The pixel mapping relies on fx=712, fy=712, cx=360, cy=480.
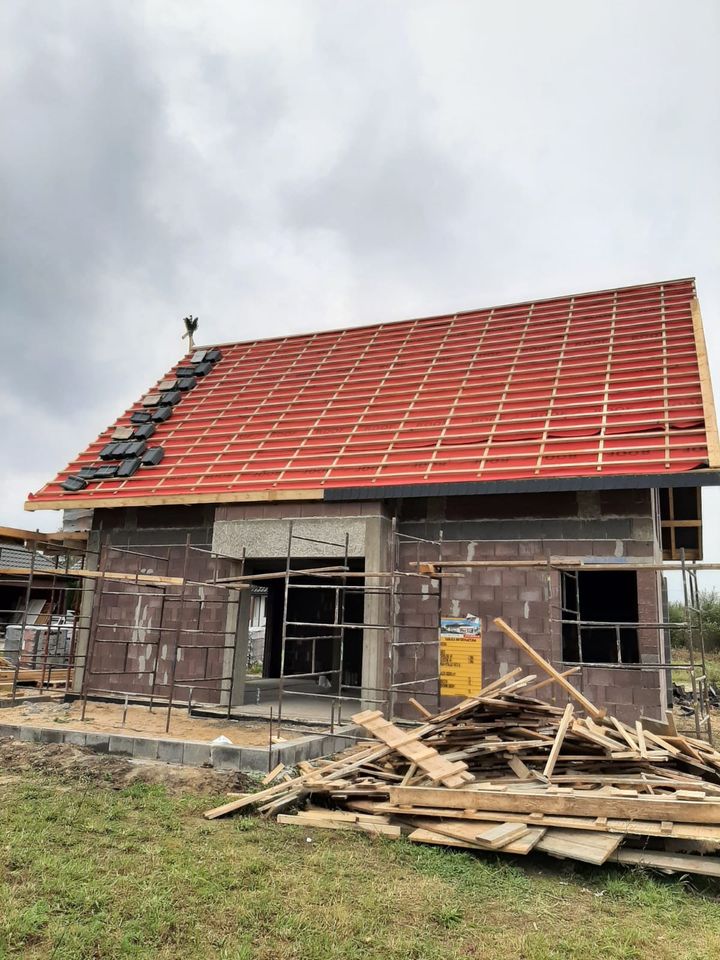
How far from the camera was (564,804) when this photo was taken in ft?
19.8

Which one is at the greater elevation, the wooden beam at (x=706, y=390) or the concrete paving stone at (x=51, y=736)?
the wooden beam at (x=706, y=390)

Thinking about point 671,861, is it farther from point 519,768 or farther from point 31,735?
point 31,735

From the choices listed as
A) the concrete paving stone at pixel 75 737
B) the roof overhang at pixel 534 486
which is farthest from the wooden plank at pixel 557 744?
the concrete paving stone at pixel 75 737

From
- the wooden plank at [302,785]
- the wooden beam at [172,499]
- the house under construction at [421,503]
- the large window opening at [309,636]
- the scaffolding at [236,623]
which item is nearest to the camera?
the wooden plank at [302,785]

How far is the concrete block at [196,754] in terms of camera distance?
829 cm

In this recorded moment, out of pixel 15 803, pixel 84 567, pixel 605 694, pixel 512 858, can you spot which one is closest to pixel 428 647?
pixel 605 694

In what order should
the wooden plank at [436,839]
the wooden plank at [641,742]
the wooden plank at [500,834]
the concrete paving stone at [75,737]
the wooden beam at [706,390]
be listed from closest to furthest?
the wooden plank at [500,834] → the wooden plank at [436,839] → the wooden plank at [641,742] → the concrete paving stone at [75,737] → the wooden beam at [706,390]

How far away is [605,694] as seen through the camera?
9602 mm

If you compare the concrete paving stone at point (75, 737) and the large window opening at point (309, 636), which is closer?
the concrete paving stone at point (75, 737)

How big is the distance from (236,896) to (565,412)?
8.95 meters

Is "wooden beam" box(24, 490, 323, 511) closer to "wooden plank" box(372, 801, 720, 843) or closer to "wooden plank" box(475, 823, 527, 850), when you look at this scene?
"wooden plank" box(372, 801, 720, 843)

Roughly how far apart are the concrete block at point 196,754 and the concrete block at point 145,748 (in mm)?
434

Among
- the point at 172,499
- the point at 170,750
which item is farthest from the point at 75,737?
Answer: the point at 172,499

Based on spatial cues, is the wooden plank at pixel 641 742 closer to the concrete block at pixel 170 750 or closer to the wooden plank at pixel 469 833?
the wooden plank at pixel 469 833
